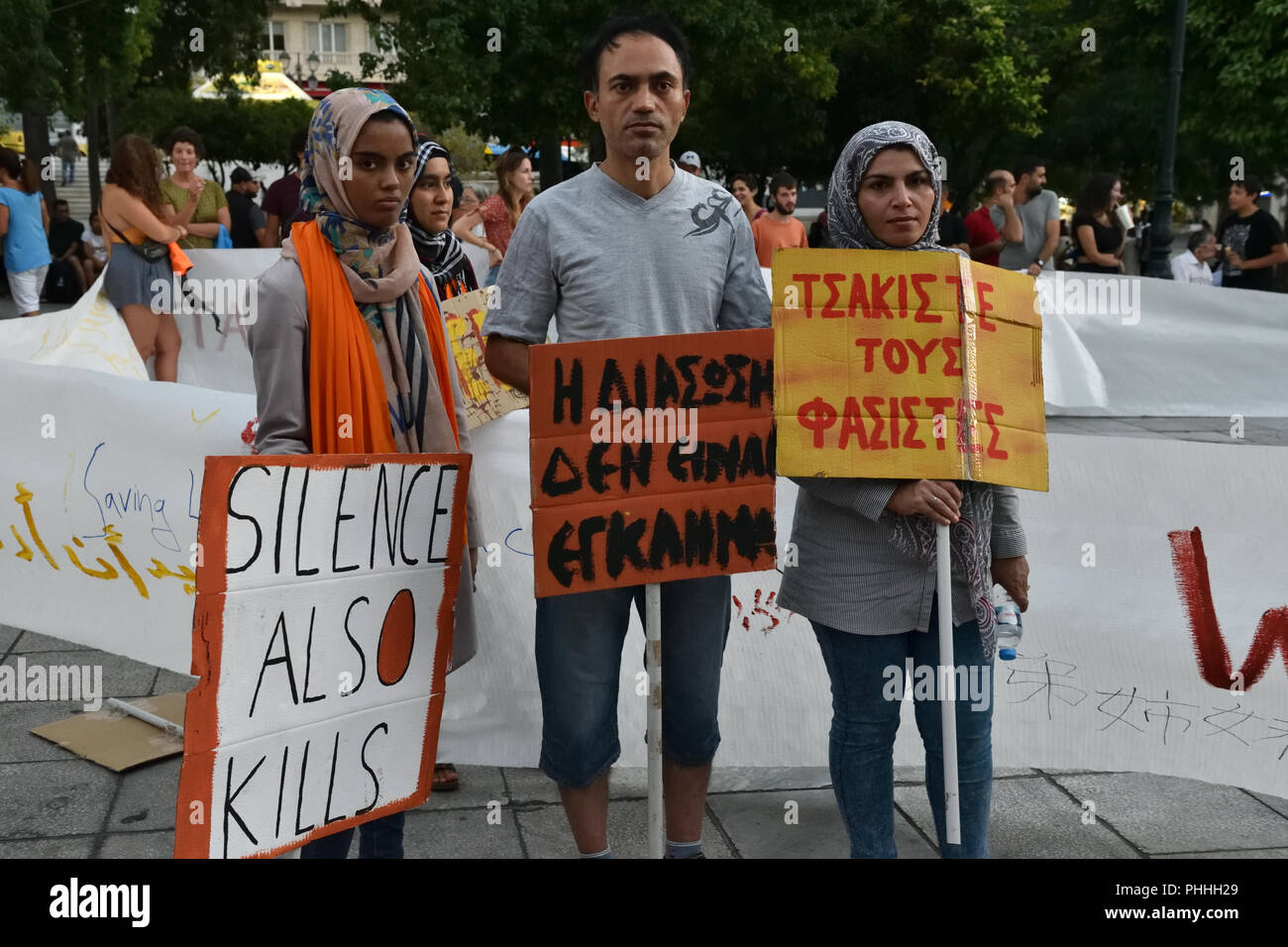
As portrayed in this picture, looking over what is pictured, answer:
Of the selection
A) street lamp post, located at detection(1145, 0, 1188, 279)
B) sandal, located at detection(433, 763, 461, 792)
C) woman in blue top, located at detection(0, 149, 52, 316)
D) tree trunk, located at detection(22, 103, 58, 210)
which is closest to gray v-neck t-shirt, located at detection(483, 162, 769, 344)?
sandal, located at detection(433, 763, 461, 792)

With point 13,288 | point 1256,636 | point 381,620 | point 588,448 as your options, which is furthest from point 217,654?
point 13,288

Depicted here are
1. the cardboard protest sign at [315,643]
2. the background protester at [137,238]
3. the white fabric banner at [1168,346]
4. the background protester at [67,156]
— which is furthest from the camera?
the background protester at [67,156]

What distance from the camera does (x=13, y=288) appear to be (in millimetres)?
11898

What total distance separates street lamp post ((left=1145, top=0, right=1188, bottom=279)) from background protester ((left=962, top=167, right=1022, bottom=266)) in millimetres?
6121

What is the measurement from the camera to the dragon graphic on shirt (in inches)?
109

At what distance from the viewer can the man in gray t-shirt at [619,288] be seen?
2.70 m

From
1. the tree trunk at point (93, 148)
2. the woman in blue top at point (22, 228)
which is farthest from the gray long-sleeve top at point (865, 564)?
the tree trunk at point (93, 148)

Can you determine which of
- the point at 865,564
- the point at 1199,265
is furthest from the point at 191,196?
the point at 1199,265

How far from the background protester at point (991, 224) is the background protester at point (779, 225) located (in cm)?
130

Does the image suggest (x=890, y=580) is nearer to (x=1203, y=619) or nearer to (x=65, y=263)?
(x=1203, y=619)

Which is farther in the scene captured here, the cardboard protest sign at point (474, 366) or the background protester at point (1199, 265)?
the background protester at point (1199, 265)

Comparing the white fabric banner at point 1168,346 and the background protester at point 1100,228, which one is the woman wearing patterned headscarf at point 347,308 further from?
the background protester at point 1100,228

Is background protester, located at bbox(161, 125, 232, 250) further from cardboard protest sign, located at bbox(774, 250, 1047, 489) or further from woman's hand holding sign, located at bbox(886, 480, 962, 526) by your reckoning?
woman's hand holding sign, located at bbox(886, 480, 962, 526)
